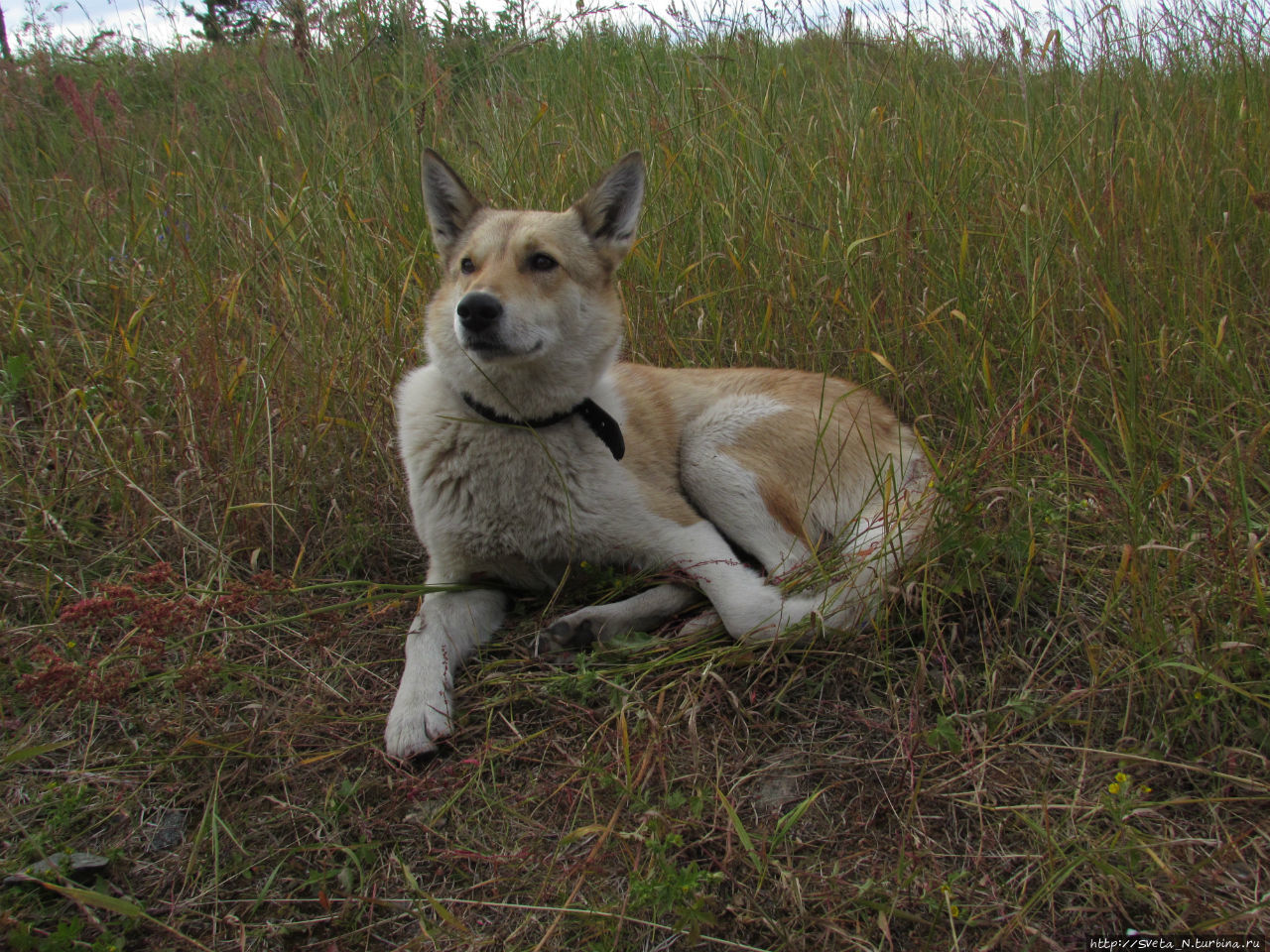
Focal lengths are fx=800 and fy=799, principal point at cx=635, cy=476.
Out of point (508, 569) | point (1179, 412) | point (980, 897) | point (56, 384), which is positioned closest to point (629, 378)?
point (508, 569)

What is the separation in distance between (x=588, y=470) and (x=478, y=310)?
0.58m

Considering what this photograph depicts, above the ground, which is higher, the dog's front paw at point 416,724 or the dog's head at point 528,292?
the dog's head at point 528,292

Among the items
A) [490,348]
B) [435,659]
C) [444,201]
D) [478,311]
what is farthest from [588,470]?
[444,201]

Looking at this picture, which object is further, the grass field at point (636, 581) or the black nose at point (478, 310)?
the black nose at point (478, 310)

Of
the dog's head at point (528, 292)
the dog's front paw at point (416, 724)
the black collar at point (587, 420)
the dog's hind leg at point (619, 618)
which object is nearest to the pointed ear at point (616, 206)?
the dog's head at point (528, 292)

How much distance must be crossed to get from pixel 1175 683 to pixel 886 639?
0.62 metres

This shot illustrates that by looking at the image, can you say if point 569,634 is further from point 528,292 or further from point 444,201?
point 444,201

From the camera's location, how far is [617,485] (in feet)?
8.04

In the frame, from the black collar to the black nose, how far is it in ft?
1.02

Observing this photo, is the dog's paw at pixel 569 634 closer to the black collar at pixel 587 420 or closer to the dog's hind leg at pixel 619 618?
the dog's hind leg at pixel 619 618

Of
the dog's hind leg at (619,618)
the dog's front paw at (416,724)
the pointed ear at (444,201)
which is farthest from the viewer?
the pointed ear at (444,201)

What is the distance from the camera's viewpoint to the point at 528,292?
237 centimetres

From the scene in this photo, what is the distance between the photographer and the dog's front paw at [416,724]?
1.87 m

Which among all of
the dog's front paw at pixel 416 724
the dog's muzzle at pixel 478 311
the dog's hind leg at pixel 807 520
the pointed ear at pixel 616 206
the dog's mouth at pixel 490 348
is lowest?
the dog's front paw at pixel 416 724
